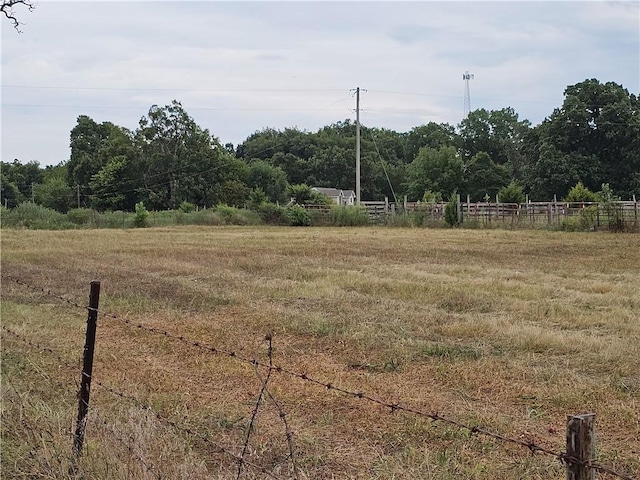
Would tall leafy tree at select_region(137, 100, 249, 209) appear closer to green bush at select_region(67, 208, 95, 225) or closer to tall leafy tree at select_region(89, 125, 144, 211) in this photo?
tall leafy tree at select_region(89, 125, 144, 211)

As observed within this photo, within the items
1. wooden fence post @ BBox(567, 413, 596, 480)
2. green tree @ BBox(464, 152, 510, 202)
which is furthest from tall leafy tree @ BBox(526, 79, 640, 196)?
wooden fence post @ BBox(567, 413, 596, 480)

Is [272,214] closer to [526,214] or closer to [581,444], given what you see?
[526,214]

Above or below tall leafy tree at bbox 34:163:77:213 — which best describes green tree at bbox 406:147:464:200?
above

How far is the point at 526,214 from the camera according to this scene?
37688mm

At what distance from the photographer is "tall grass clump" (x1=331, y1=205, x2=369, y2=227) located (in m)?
42.0

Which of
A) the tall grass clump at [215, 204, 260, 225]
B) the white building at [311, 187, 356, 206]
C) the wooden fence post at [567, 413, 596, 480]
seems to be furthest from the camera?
the white building at [311, 187, 356, 206]

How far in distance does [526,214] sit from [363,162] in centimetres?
4050

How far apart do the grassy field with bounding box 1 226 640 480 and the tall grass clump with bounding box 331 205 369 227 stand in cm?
2769

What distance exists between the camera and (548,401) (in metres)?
5.55

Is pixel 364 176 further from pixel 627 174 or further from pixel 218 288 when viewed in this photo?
pixel 218 288

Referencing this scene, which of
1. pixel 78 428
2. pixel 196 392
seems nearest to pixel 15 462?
pixel 78 428

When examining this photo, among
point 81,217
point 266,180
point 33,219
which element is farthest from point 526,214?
point 266,180

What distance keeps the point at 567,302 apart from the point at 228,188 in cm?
5539

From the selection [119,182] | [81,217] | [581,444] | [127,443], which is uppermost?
[119,182]
